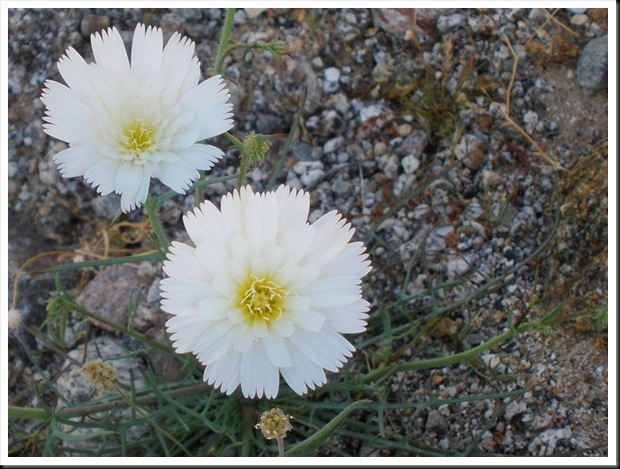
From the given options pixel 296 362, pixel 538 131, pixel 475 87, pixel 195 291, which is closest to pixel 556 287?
pixel 538 131

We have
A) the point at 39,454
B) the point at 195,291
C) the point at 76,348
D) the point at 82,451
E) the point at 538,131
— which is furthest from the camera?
the point at 538,131

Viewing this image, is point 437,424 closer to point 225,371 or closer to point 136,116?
point 225,371

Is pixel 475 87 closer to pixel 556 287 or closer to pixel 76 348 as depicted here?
pixel 556 287

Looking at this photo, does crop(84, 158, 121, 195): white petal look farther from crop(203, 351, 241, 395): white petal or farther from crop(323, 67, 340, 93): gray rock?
crop(323, 67, 340, 93): gray rock

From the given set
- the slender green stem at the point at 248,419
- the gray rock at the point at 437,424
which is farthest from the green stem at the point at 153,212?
the gray rock at the point at 437,424

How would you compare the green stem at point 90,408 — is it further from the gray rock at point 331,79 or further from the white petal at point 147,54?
the gray rock at point 331,79

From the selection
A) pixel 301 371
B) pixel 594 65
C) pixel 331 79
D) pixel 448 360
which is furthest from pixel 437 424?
pixel 594 65

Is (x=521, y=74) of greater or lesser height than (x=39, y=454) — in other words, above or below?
above
